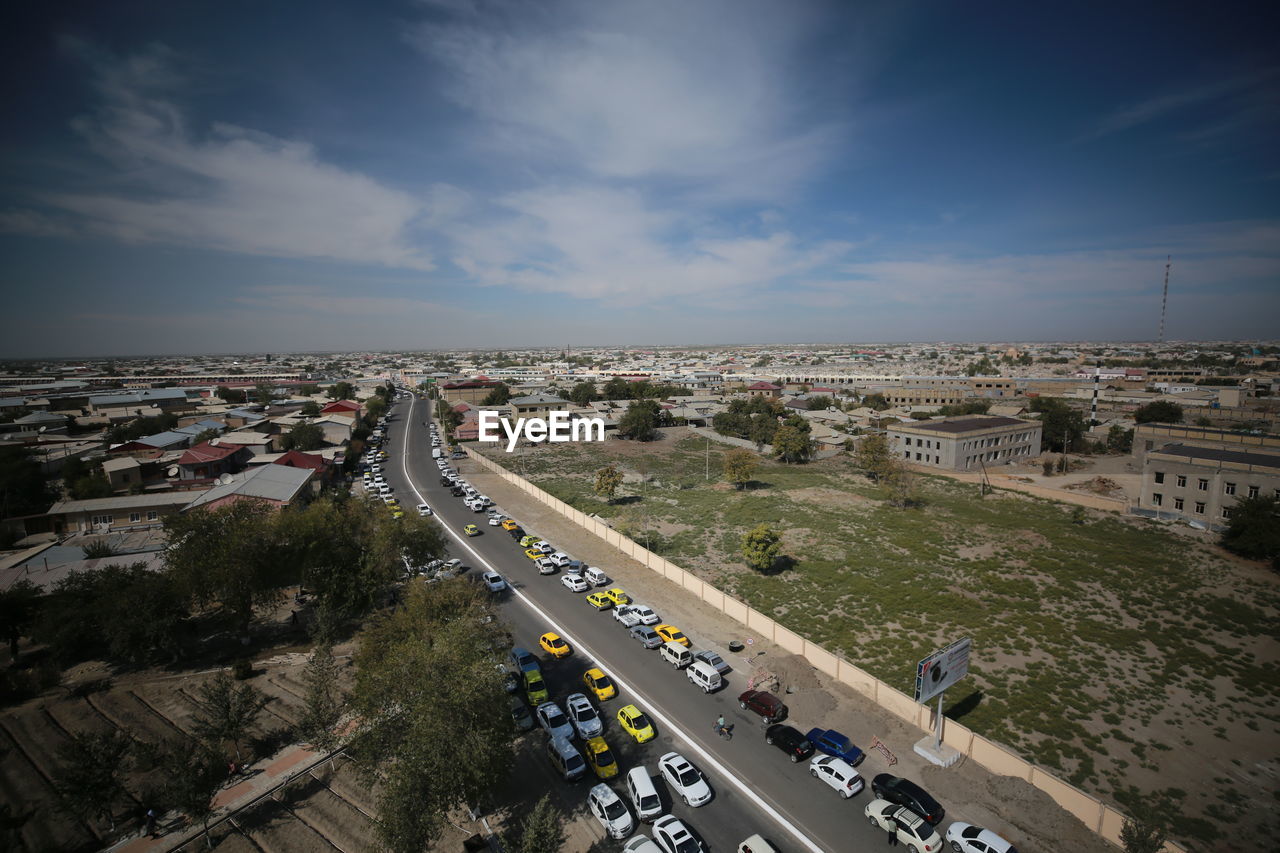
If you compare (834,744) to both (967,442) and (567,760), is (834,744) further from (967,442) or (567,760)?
(967,442)

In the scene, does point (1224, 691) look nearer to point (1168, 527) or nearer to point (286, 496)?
point (1168, 527)

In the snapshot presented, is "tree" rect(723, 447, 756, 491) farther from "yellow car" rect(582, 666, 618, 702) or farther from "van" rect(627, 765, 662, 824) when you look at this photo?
"van" rect(627, 765, 662, 824)

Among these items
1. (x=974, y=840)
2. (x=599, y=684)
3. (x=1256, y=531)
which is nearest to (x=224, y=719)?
(x=599, y=684)

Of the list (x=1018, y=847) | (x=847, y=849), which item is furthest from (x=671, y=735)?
(x=1018, y=847)

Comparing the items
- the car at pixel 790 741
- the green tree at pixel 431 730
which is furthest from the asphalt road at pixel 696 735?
the green tree at pixel 431 730

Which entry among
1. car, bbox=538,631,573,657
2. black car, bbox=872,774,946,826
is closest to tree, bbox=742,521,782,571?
car, bbox=538,631,573,657

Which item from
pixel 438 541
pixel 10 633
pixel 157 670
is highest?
pixel 438 541

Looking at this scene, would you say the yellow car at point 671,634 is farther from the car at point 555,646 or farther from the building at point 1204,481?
the building at point 1204,481
